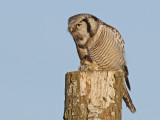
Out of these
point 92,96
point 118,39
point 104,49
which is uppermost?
point 118,39

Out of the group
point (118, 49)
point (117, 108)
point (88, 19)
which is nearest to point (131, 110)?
point (118, 49)

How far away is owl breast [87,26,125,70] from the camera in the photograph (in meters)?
7.55

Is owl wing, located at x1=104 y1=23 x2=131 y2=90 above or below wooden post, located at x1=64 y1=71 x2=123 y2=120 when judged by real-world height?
above

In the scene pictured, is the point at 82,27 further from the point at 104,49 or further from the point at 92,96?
the point at 92,96

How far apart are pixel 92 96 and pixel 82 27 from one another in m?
3.34

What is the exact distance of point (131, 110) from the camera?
7.46m

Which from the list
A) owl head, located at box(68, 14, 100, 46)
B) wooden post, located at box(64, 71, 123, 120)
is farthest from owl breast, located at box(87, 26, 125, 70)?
wooden post, located at box(64, 71, 123, 120)

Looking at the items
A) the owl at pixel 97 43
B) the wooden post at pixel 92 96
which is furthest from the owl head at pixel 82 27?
the wooden post at pixel 92 96

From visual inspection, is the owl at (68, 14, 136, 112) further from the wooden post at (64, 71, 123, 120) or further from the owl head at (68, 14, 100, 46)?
the wooden post at (64, 71, 123, 120)

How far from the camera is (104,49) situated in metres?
7.54

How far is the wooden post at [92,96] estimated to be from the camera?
4.32m

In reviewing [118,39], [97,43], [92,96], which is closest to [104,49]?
[97,43]

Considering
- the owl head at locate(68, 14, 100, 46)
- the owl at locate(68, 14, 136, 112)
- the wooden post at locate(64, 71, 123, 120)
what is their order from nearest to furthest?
the wooden post at locate(64, 71, 123, 120) → the owl head at locate(68, 14, 100, 46) → the owl at locate(68, 14, 136, 112)

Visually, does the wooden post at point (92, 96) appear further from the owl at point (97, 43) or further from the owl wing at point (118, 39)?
the owl wing at point (118, 39)
